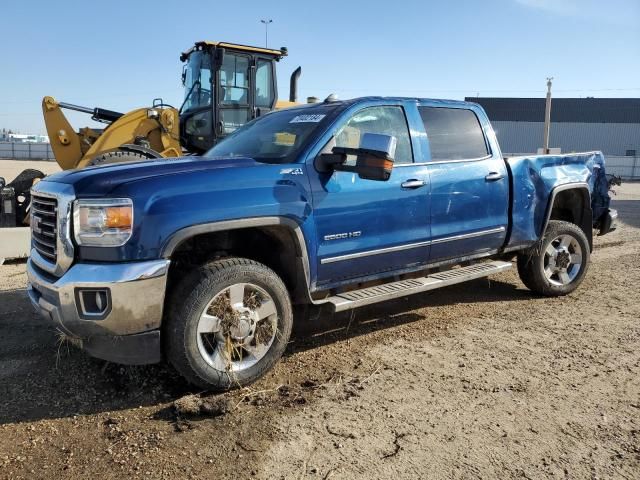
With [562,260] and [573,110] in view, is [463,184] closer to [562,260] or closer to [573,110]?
[562,260]

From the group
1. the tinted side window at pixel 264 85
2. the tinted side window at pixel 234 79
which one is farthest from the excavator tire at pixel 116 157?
the tinted side window at pixel 264 85

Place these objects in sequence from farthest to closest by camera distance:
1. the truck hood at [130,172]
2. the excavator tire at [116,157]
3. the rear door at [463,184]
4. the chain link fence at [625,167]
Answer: the chain link fence at [625,167] → the excavator tire at [116,157] → the rear door at [463,184] → the truck hood at [130,172]

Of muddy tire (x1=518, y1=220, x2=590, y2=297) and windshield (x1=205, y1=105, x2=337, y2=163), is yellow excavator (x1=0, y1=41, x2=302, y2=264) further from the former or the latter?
muddy tire (x1=518, y1=220, x2=590, y2=297)

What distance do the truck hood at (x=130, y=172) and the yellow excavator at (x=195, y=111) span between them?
5694mm

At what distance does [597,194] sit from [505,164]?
197 cm

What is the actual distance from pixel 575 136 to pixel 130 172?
60938 mm

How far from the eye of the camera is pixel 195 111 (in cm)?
1006

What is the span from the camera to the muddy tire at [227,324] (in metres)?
3.47

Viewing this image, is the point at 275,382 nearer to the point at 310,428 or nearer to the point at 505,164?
the point at 310,428

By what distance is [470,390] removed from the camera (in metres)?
3.70

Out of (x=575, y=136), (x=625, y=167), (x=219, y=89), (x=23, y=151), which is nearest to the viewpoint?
(x=219, y=89)

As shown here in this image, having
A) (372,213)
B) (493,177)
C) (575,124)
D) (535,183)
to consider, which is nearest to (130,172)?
(372,213)

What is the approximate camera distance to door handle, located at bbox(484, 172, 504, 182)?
5113mm

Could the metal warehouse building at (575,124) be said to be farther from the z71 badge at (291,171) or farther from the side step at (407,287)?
the z71 badge at (291,171)
